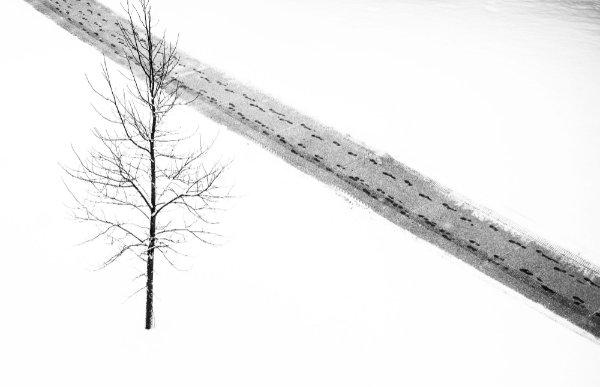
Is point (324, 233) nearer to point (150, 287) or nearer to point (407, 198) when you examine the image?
point (407, 198)

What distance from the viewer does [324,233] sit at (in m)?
9.43

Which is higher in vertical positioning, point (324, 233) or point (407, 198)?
point (407, 198)

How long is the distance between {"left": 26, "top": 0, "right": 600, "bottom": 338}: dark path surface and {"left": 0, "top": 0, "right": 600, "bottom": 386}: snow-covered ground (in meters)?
0.40

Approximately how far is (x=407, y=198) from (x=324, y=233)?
7.61ft

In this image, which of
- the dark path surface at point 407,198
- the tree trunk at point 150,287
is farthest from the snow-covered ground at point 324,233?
the dark path surface at point 407,198

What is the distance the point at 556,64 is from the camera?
50.5 feet

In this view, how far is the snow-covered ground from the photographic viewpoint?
24.0 ft

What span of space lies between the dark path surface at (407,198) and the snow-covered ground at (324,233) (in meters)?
0.40

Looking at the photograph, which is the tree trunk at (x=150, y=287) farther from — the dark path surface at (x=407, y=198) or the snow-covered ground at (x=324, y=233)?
the dark path surface at (x=407, y=198)

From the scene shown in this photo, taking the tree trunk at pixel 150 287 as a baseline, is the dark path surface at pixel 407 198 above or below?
above

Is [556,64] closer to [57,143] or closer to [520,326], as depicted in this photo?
[520,326]

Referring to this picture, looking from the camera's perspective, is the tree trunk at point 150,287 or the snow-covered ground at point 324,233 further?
the snow-covered ground at point 324,233

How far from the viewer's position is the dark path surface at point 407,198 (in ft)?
28.6

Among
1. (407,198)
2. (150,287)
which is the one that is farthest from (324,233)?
(150,287)
